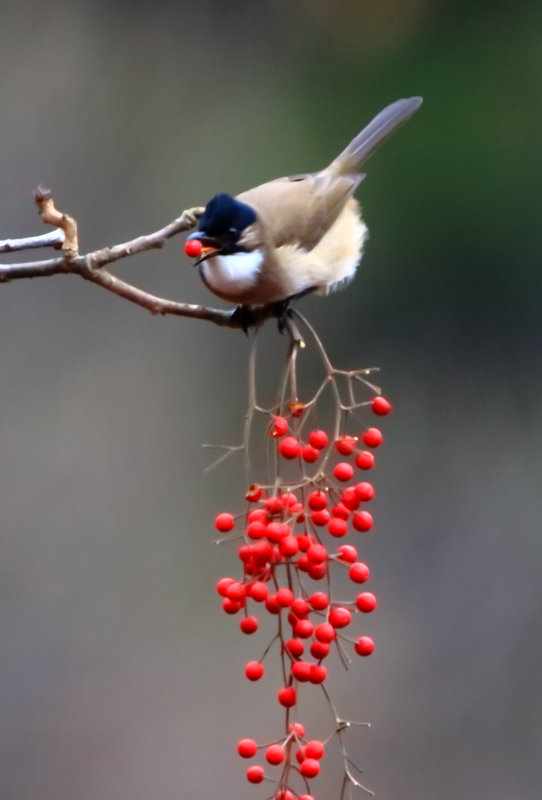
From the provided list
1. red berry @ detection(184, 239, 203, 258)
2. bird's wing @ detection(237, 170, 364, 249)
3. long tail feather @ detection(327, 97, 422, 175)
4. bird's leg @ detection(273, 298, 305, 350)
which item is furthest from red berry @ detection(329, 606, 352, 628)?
long tail feather @ detection(327, 97, 422, 175)

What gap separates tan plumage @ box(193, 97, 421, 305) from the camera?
3.67 feet

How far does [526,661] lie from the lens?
2260 millimetres

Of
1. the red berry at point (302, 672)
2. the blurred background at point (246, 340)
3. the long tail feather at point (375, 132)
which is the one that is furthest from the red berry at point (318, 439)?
the blurred background at point (246, 340)

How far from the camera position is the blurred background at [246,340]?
212 cm

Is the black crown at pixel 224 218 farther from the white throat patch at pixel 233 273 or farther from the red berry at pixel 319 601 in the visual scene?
the red berry at pixel 319 601

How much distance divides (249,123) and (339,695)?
132cm

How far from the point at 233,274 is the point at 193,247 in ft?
0.32

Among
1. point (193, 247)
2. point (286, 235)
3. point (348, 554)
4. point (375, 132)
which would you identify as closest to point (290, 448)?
point (348, 554)

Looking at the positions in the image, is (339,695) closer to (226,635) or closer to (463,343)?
(226,635)

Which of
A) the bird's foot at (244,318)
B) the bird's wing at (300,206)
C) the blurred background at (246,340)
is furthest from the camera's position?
the blurred background at (246,340)

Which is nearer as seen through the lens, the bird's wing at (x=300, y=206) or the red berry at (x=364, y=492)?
the red berry at (x=364, y=492)

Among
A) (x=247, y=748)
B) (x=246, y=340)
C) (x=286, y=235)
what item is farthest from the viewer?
(x=246, y=340)

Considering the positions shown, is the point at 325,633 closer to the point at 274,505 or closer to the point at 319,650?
the point at 319,650

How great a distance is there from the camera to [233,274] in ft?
3.63
